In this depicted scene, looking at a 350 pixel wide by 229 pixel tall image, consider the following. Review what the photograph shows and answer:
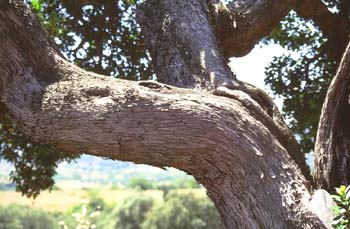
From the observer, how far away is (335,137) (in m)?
4.38

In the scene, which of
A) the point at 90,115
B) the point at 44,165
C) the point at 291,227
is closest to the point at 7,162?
the point at 44,165

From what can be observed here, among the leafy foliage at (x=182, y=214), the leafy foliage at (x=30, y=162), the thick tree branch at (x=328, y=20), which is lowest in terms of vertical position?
the leafy foliage at (x=30, y=162)

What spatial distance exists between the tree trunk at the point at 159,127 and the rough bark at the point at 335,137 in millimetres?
557

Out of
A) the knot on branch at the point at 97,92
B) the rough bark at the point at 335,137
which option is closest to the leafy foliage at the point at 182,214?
the rough bark at the point at 335,137

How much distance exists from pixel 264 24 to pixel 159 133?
237 cm

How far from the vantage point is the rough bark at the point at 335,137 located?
4.27m

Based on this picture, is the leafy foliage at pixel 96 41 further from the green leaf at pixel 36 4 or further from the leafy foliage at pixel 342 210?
the leafy foliage at pixel 342 210

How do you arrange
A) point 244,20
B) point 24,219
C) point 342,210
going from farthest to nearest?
point 24,219 → point 244,20 → point 342,210

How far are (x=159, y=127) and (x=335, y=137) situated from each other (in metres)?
1.58

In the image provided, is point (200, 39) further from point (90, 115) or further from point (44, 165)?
point (44, 165)

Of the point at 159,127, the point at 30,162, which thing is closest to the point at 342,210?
the point at 159,127

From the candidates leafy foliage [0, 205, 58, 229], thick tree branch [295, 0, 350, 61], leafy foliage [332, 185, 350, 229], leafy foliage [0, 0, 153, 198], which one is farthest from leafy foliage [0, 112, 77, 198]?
leafy foliage [0, 205, 58, 229]

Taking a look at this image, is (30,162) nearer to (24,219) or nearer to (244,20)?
(244,20)

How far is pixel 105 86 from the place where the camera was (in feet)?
12.1
